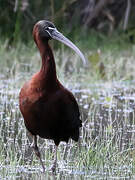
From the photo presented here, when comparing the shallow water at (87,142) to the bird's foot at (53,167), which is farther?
the bird's foot at (53,167)

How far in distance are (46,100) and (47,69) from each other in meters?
0.24

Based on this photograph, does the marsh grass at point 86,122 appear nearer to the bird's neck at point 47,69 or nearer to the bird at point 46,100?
the bird at point 46,100

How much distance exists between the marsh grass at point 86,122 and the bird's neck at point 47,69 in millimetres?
549

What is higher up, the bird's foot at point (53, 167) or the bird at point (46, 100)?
the bird at point (46, 100)

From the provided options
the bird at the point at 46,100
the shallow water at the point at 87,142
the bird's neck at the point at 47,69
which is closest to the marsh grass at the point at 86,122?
the shallow water at the point at 87,142

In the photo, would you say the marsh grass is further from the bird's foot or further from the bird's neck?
the bird's neck

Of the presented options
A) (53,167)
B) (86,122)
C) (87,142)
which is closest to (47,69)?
(53,167)

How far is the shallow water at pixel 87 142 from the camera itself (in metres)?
4.40

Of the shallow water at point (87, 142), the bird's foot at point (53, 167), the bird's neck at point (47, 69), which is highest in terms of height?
the bird's neck at point (47, 69)

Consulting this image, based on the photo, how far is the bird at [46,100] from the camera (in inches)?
175

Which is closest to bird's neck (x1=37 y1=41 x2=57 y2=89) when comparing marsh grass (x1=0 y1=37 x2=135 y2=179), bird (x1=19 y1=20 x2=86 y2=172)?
bird (x1=19 y1=20 x2=86 y2=172)

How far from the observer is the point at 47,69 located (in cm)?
455

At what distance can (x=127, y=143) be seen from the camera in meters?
5.45

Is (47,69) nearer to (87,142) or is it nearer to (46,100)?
(46,100)
